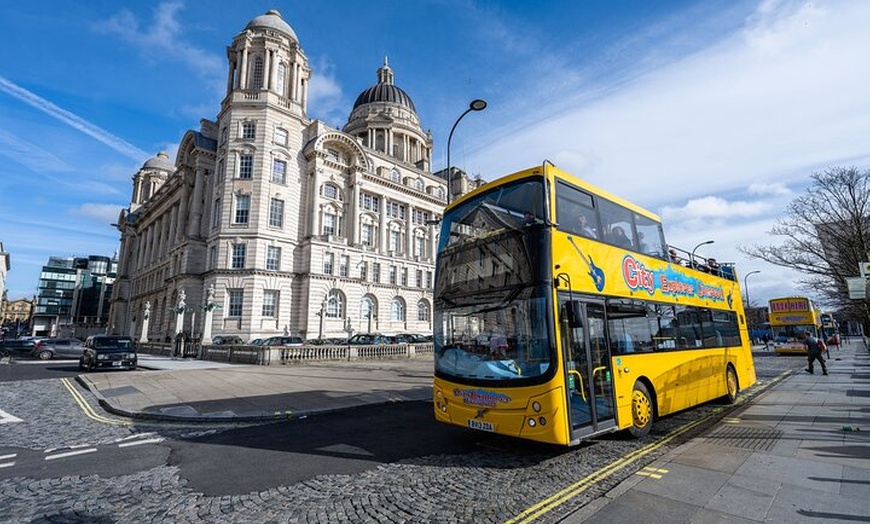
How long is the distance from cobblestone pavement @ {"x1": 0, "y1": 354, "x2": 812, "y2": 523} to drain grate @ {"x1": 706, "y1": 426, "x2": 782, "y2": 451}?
4.39 ft

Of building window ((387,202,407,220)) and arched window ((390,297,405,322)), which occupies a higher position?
building window ((387,202,407,220))

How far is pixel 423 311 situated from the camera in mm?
56062

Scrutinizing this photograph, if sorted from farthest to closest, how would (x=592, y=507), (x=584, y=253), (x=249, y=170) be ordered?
(x=249, y=170) → (x=584, y=253) → (x=592, y=507)

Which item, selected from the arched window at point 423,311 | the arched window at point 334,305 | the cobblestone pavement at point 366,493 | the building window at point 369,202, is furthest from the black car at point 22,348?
the arched window at point 423,311

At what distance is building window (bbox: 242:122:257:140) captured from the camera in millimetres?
41969

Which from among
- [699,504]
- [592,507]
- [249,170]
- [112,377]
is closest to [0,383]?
[112,377]

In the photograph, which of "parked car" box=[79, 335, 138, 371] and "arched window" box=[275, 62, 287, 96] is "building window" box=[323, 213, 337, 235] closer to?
"arched window" box=[275, 62, 287, 96]

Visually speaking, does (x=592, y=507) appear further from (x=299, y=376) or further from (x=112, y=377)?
(x=112, y=377)

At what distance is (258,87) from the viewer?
43.7 metres

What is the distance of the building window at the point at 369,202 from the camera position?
168 ft

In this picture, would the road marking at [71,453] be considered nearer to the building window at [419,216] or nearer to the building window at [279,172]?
the building window at [279,172]

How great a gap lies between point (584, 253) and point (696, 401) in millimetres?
5191

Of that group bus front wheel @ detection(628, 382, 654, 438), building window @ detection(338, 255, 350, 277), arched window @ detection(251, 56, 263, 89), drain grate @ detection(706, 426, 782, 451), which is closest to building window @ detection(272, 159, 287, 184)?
arched window @ detection(251, 56, 263, 89)

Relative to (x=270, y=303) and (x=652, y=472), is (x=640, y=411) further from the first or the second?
(x=270, y=303)
